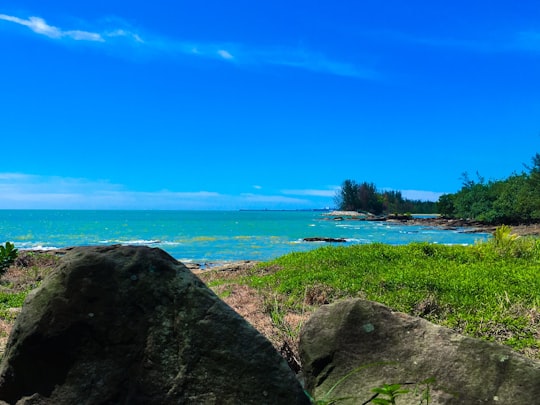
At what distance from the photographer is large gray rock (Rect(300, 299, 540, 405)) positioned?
3746 millimetres

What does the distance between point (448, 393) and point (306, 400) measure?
1508 mm

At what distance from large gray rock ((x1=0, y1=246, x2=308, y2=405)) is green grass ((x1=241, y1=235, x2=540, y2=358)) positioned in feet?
17.4

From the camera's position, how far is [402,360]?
409 centimetres

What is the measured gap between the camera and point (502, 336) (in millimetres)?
7312

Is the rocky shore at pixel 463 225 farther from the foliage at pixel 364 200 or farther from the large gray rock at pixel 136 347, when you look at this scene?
the large gray rock at pixel 136 347

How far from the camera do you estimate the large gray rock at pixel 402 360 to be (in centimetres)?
375

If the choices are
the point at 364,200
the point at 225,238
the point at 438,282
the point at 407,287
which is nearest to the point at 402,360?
the point at 407,287

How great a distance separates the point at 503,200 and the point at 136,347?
78.0 m

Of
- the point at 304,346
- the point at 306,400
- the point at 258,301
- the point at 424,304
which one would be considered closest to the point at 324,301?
the point at 258,301

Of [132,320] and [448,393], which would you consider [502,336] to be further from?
[132,320]

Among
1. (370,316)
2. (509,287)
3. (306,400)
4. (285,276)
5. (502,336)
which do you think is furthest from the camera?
(285,276)

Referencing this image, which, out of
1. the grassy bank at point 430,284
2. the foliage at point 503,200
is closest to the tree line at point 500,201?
the foliage at point 503,200

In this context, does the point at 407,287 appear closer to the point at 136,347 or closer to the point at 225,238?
the point at 136,347

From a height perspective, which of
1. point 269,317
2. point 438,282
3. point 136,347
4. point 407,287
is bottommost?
point 269,317
